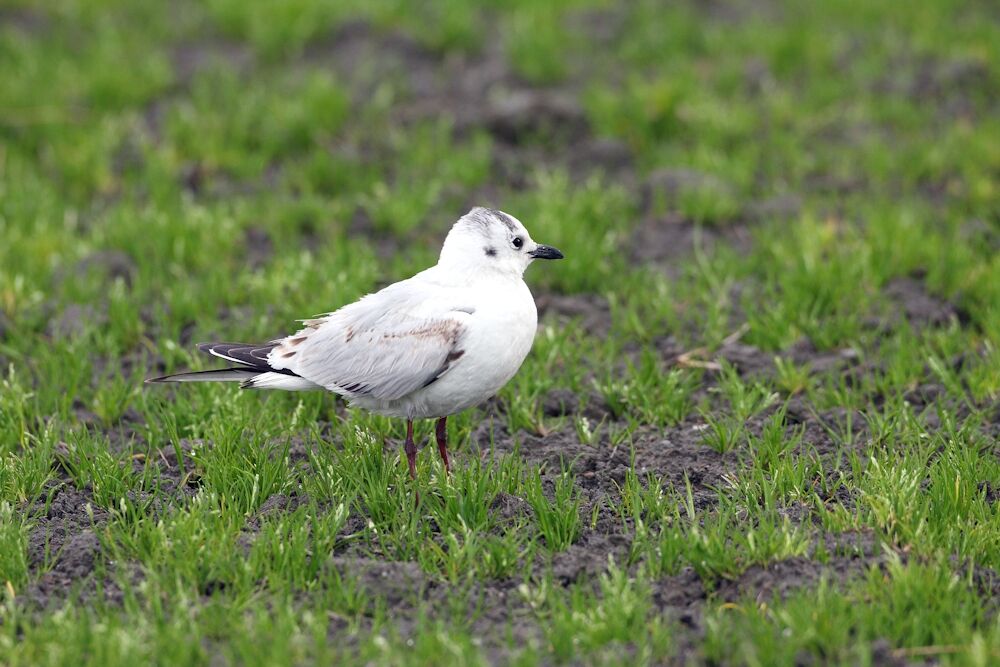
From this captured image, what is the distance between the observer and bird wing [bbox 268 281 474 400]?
5039 millimetres

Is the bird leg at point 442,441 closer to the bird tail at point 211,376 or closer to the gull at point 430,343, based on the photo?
the gull at point 430,343

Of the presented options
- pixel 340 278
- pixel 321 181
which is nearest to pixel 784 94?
pixel 321 181

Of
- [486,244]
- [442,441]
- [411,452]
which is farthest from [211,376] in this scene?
[486,244]

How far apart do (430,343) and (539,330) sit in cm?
182

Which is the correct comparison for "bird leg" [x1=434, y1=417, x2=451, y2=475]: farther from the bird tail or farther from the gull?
the bird tail

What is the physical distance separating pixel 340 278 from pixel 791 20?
548 cm

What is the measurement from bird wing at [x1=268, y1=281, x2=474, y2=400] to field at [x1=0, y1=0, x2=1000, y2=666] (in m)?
0.39

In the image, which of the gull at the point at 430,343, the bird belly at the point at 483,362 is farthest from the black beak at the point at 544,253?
the bird belly at the point at 483,362

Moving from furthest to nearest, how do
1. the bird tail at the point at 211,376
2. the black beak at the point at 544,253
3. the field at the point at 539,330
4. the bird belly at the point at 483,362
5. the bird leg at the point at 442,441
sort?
the black beak at the point at 544,253 → the bird leg at the point at 442,441 → the bird tail at the point at 211,376 → the bird belly at the point at 483,362 → the field at the point at 539,330

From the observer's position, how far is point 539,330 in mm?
6781

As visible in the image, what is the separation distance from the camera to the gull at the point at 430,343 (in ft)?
16.5

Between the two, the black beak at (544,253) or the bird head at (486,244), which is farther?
the black beak at (544,253)

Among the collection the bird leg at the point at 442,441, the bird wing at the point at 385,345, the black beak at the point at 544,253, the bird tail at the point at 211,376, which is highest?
the black beak at the point at 544,253

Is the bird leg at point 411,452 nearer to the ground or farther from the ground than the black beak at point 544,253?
nearer to the ground
